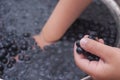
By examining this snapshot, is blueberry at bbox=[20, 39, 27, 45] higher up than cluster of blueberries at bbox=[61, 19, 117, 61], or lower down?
lower down

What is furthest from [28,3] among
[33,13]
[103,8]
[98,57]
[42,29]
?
[98,57]


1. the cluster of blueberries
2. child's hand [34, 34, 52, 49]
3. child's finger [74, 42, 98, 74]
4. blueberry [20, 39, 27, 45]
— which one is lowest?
blueberry [20, 39, 27, 45]

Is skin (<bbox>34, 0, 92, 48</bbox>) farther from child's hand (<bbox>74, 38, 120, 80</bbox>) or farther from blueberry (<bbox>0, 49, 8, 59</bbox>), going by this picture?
child's hand (<bbox>74, 38, 120, 80</bbox>)

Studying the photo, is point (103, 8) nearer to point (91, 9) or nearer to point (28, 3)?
point (91, 9)

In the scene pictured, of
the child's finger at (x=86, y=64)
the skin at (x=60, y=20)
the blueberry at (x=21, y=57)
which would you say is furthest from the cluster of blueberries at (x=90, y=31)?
the child's finger at (x=86, y=64)

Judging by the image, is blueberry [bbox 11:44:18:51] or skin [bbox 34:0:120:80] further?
blueberry [bbox 11:44:18:51]

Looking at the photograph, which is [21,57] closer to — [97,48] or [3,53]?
[3,53]

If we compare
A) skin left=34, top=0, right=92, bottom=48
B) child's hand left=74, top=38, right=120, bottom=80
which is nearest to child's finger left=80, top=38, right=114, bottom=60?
child's hand left=74, top=38, right=120, bottom=80
